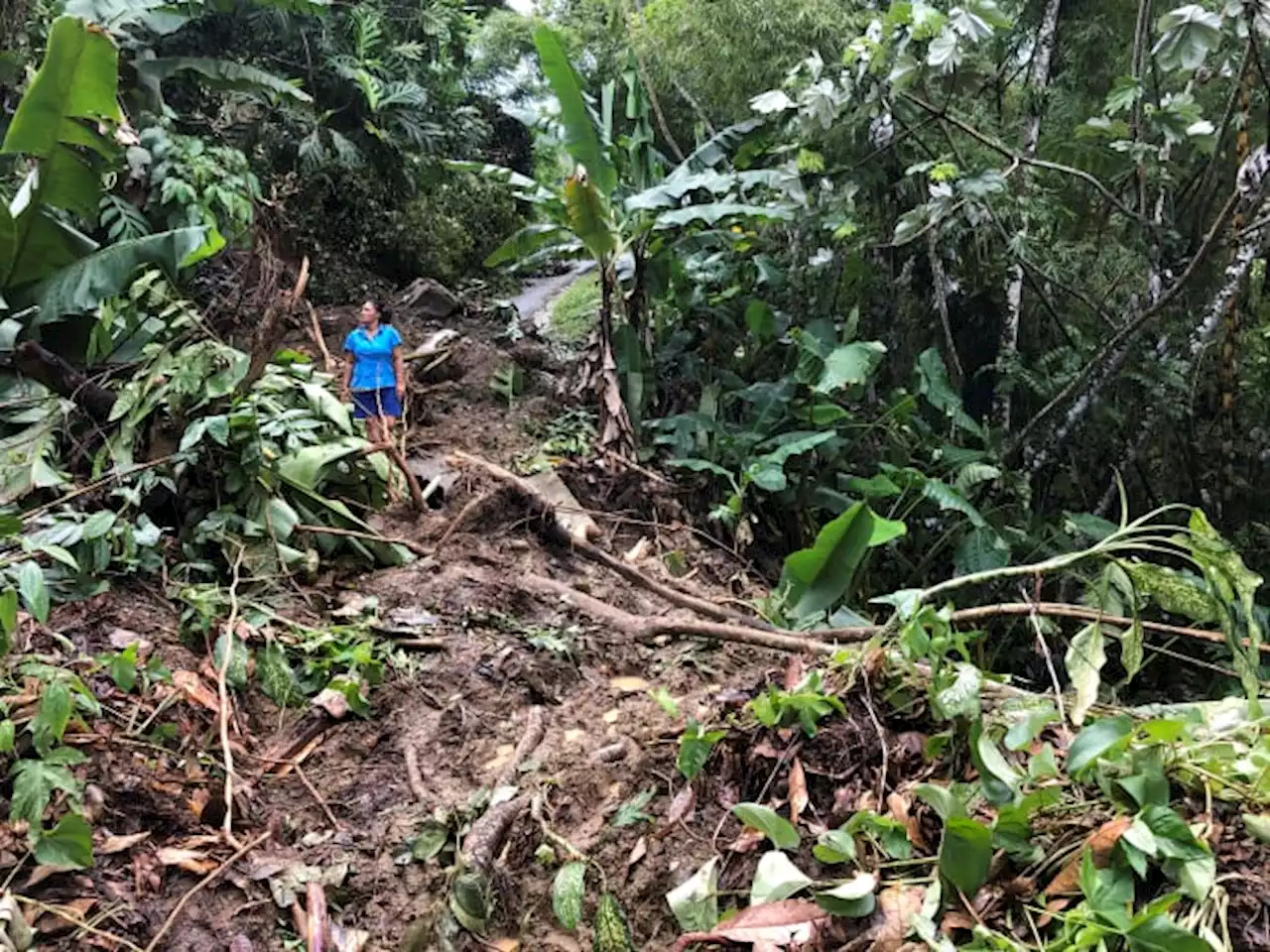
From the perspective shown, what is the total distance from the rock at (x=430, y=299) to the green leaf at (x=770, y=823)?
25.5 feet

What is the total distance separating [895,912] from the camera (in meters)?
1.54

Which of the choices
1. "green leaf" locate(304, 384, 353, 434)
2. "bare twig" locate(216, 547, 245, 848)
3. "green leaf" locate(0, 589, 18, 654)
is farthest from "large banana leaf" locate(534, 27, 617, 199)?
"green leaf" locate(0, 589, 18, 654)

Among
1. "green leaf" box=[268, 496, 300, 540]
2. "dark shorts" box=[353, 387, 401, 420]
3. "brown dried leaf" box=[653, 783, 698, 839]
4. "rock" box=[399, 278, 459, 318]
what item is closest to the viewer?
"brown dried leaf" box=[653, 783, 698, 839]

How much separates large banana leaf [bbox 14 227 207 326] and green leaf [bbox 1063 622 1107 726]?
141 inches

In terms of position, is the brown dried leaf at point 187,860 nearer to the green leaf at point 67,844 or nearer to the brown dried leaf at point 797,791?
the green leaf at point 67,844

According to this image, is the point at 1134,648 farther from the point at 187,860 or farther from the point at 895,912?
the point at 187,860

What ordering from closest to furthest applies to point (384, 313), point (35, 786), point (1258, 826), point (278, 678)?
1. point (1258, 826)
2. point (35, 786)
3. point (278, 678)
4. point (384, 313)

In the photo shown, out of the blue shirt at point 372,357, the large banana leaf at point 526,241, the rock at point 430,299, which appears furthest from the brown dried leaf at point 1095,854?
the rock at point 430,299

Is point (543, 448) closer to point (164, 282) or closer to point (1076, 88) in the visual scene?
point (164, 282)

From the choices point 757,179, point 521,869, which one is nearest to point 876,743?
point 521,869

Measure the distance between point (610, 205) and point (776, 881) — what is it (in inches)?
192

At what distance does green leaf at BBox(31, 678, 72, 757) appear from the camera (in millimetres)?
2188

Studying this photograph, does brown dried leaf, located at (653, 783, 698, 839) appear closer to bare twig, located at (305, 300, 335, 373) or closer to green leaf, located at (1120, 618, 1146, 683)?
green leaf, located at (1120, 618, 1146, 683)

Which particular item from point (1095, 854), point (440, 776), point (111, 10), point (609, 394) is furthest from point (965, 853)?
point (111, 10)
